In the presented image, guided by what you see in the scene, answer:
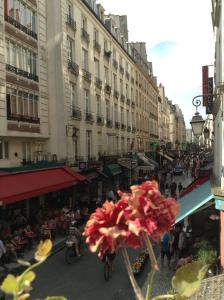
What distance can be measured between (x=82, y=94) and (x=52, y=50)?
17.9 ft

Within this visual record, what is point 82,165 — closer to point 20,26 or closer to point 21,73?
point 21,73

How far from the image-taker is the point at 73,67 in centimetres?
2842

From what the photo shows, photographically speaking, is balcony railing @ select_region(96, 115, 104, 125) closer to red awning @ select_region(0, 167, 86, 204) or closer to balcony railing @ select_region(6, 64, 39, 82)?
red awning @ select_region(0, 167, 86, 204)

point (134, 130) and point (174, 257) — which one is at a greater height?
point (134, 130)

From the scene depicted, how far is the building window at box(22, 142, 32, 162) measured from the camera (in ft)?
75.2

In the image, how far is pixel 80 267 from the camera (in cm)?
1527

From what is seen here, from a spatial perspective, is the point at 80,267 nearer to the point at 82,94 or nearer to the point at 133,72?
the point at 82,94

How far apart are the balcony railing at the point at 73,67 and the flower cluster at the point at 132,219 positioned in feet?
84.5

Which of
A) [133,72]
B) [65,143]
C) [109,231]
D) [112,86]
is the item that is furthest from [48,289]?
[133,72]

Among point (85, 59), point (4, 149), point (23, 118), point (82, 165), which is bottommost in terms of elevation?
point (82, 165)

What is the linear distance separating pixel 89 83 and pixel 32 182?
14.7 m

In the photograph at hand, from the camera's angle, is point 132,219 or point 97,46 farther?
point 97,46

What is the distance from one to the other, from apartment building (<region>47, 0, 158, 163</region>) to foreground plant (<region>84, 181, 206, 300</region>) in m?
23.3

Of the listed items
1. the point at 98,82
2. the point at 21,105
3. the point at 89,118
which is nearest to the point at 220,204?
the point at 21,105
